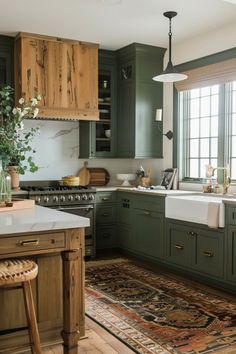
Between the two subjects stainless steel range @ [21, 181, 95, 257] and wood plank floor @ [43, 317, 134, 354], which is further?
stainless steel range @ [21, 181, 95, 257]

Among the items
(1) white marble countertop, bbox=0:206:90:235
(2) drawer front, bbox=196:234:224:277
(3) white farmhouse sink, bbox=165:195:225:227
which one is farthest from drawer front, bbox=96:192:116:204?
(1) white marble countertop, bbox=0:206:90:235

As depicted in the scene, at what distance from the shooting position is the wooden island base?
8.09 feet

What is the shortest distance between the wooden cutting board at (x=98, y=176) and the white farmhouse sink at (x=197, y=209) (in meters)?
1.56

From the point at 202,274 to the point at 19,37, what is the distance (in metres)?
3.42

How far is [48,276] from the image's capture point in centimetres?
273

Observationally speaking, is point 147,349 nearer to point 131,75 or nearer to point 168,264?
point 168,264

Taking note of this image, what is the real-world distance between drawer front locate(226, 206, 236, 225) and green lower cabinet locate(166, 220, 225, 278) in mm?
153

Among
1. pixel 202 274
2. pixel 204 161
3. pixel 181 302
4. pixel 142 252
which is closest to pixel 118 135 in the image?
pixel 204 161

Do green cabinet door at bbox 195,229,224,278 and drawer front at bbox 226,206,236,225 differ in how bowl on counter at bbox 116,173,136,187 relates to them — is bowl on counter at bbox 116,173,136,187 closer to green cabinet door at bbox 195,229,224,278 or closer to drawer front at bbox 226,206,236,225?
green cabinet door at bbox 195,229,224,278

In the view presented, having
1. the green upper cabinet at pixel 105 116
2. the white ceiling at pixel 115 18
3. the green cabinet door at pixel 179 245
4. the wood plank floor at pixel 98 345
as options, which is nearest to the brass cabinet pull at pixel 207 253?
the green cabinet door at pixel 179 245

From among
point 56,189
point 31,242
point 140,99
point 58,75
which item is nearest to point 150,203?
point 56,189

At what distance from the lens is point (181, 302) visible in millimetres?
3660

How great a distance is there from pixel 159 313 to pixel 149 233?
1661 mm

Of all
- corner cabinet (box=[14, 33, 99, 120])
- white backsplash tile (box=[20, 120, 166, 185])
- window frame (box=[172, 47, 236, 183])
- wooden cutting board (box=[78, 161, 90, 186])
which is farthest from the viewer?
wooden cutting board (box=[78, 161, 90, 186])
